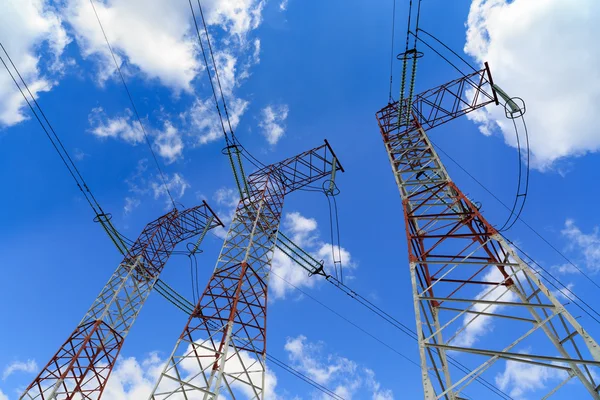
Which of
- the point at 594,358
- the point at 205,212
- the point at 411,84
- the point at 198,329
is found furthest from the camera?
the point at 205,212

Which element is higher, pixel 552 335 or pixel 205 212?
pixel 205 212

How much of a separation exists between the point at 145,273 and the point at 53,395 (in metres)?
7.75

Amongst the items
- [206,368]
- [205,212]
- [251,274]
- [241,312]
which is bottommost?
[206,368]

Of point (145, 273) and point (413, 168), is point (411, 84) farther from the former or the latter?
point (145, 273)

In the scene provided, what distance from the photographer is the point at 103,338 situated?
709 inches

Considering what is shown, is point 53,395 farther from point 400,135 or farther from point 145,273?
point 400,135

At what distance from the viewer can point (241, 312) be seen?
13.5m

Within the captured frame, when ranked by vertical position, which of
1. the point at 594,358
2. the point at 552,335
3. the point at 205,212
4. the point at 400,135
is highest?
the point at 205,212

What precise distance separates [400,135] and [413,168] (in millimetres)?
2727

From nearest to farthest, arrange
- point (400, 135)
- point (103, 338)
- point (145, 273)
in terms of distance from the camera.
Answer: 1. point (400, 135)
2. point (103, 338)
3. point (145, 273)

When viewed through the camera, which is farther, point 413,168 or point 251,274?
point 251,274

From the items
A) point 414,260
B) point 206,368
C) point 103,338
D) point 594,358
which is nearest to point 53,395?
point 103,338

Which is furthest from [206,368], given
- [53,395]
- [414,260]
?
[53,395]

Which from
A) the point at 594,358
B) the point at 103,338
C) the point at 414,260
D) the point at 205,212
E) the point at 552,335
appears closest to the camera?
the point at 594,358
